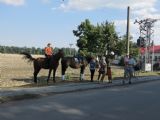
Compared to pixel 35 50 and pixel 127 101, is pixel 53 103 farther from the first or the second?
pixel 35 50

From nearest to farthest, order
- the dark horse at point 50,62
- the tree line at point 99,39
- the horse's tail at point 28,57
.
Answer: the dark horse at point 50,62 < the horse's tail at point 28,57 < the tree line at point 99,39

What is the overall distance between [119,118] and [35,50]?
14668 cm

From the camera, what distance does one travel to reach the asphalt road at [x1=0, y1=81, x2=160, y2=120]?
12.9m

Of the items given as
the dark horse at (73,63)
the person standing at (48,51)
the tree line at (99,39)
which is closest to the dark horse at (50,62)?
the person standing at (48,51)

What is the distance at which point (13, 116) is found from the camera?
42.1 ft

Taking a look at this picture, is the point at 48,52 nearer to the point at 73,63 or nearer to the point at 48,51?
the point at 48,51

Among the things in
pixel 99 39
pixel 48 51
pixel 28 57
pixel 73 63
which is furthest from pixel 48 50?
pixel 99 39

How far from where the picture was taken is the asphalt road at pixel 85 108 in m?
12.9

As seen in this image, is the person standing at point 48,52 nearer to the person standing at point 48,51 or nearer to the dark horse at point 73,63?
the person standing at point 48,51

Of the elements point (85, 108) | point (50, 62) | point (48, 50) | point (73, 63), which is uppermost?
point (48, 50)

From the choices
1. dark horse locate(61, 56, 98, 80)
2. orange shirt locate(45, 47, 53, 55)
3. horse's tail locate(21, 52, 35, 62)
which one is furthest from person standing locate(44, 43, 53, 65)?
dark horse locate(61, 56, 98, 80)

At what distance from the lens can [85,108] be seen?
1474 cm

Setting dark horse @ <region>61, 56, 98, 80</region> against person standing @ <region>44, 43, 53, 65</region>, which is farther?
dark horse @ <region>61, 56, 98, 80</region>

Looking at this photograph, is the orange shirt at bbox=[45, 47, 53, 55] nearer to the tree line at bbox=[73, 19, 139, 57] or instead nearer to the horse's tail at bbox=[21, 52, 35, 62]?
the horse's tail at bbox=[21, 52, 35, 62]
